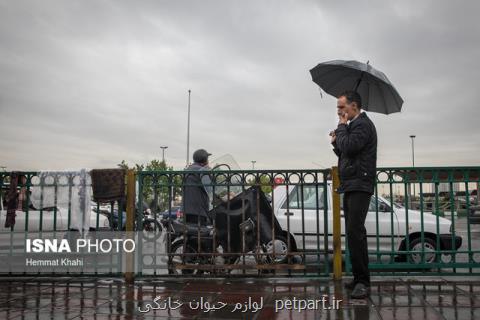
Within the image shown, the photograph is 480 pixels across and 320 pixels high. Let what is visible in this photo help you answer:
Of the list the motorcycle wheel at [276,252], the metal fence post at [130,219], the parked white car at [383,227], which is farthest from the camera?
the parked white car at [383,227]

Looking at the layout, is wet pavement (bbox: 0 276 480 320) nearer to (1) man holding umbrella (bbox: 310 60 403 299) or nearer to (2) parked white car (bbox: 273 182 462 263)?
(1) man holding umbrella (bbox: 310 60 403 299)

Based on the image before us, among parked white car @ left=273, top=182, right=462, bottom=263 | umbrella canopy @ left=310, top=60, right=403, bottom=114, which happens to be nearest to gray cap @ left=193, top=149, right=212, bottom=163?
parked white car @ left=273, top=182, right=462, bottom=263

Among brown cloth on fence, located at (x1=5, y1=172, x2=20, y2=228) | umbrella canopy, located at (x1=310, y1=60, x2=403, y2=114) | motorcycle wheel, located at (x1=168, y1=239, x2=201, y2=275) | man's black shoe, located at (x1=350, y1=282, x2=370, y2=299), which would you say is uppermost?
umbrella canopy, located at (x1=310, y1=60, x2=403, y2=114)

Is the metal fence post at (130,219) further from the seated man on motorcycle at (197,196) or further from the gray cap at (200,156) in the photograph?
the gray cap at (200,156)

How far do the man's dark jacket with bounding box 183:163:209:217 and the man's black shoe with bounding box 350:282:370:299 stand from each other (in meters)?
2.32

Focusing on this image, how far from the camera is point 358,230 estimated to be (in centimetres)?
508

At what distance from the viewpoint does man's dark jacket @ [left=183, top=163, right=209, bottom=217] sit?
623 centimetres

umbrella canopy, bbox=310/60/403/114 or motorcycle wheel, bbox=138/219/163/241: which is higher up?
umbrella canopy, bbox=310/60/403/114

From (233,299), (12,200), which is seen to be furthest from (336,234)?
(12,200)

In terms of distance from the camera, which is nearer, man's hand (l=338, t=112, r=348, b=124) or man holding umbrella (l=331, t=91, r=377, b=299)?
man holding umbrella (l=331, t=91, r=377, b=299)

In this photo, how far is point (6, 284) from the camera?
6062mm

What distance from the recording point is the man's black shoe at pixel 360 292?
16.1ft

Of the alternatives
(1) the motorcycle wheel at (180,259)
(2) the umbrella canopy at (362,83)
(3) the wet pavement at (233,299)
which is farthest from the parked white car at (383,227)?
(2) the umbrella canopy at (362,83)

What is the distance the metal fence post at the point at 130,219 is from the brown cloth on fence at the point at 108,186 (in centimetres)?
9
